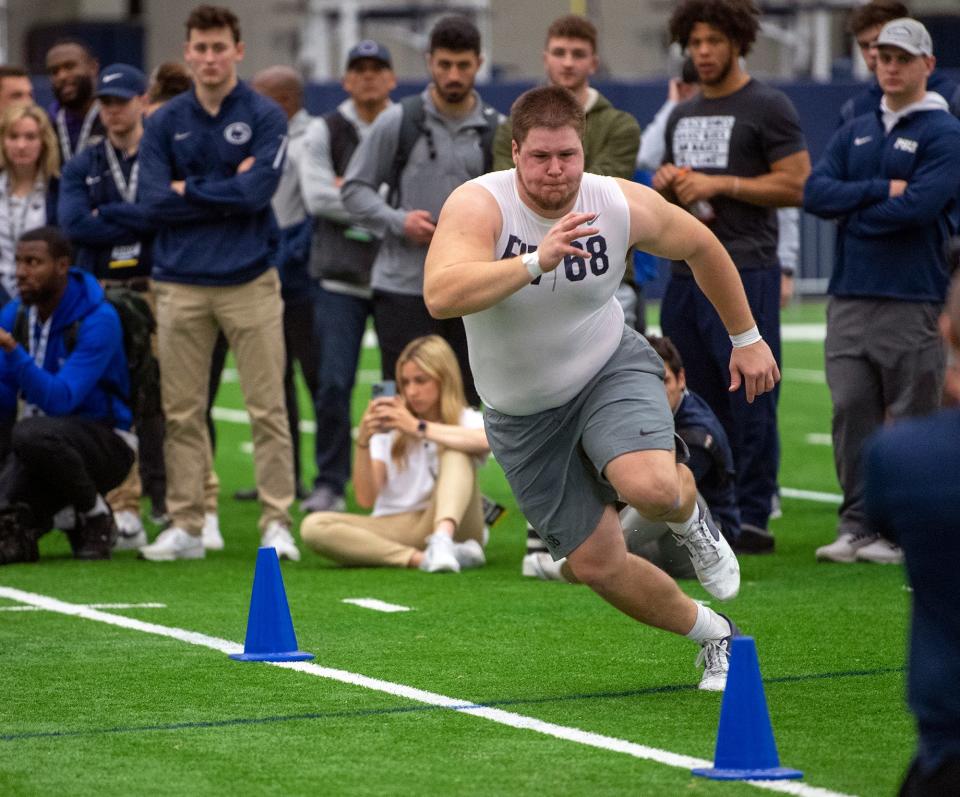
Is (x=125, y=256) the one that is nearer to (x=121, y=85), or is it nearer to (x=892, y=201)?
(x=121, y=85)

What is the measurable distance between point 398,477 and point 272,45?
23312 mm

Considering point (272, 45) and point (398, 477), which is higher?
point (272, 45)

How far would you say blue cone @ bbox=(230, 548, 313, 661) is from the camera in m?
6.88

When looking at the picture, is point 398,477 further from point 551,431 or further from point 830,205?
point 551,431

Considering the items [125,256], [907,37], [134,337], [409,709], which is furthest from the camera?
[125,256]

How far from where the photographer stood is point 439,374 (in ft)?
30.6

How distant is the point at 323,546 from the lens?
364 inches

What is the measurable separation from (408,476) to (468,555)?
520 millimetres

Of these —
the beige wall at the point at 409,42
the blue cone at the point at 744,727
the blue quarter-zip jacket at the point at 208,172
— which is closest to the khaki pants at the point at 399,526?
the blue quarter-zip jacket at the point at 208,172

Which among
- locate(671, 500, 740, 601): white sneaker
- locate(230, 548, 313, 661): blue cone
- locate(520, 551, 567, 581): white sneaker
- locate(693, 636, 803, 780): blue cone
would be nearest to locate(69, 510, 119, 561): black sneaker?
locate(520, 551, 567, 581): white sneaker

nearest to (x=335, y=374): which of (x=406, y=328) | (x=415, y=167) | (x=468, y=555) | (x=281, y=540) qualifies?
(x=406, y=328)

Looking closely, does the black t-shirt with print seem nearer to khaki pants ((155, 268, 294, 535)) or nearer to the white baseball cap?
the white baseball cap

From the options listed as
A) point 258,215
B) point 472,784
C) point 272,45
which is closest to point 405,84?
point 272,45

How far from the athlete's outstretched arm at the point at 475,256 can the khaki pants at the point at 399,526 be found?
10.7 ft
